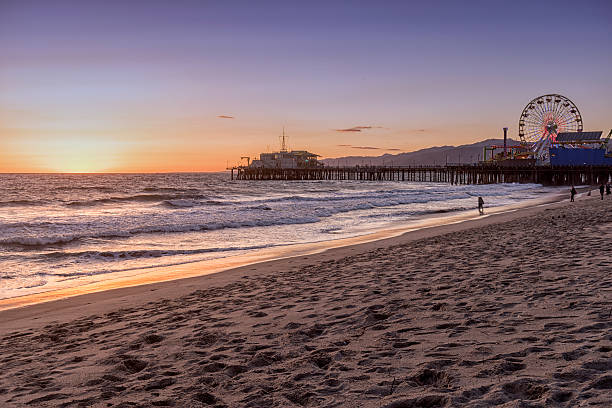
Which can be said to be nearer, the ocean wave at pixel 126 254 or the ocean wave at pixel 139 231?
the ocean wave at pixel 126 254

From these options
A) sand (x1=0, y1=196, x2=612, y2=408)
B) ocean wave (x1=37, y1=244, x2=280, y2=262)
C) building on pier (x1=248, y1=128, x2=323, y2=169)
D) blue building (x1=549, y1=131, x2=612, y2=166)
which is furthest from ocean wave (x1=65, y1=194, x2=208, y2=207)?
building on pier (x1=248, y1=128, x2=323, y2=169)

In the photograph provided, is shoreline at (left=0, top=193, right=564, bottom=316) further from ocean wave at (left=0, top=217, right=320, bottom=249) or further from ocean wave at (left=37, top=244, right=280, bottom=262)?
ocean wave at (left=0, top=217, right=320, bottom=249)

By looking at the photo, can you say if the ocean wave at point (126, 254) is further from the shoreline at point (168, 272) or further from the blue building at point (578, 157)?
the blue building at point (578, 157)

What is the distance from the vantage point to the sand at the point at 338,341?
3252 mm

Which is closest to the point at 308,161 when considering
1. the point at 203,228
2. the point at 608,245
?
the point at 203,228

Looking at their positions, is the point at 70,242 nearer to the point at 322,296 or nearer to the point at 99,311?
the point at 99,311

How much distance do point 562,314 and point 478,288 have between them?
150 cm

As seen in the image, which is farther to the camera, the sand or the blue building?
the blue building

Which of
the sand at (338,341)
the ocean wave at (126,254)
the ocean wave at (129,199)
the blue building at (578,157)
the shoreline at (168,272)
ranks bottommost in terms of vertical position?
the ocean wave at (126,254)

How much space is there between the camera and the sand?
3.25 meters

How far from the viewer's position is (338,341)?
173 inches

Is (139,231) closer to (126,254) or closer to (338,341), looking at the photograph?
(126,254)

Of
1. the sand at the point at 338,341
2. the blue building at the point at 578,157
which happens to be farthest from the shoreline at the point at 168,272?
the blue building at the point at 578,157

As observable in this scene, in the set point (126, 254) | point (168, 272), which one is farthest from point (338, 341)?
point (126, 254)
